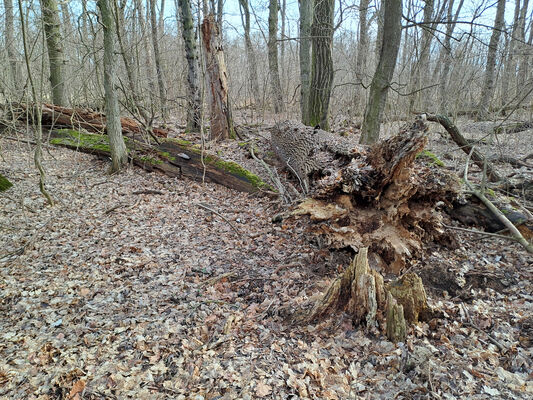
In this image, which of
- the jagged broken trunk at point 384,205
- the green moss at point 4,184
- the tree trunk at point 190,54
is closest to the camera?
the jagged broken trunk at point 384,205

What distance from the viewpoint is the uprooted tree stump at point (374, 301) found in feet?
9.03

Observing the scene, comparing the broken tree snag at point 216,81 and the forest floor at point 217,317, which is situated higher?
the broken tree snag at point 216,81

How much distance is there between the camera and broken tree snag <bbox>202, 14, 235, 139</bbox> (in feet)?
27.4

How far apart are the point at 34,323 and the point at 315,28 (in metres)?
8.16

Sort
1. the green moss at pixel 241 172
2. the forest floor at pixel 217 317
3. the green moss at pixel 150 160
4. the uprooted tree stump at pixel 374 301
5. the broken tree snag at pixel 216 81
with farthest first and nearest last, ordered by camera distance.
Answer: the broken tree snag at pixel 216 81 < the green moss at pixel 150 160 < the green moss at pixel 241 172 < the uprooted tree stump at pixel 374 301 < the forest floor at pixel 217 317

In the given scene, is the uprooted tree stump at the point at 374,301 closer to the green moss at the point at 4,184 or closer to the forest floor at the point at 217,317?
the forest floor at the point at 217,317

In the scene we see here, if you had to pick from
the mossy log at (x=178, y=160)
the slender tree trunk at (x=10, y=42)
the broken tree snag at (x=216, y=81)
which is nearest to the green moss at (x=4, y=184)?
the mossy log at (x=178, y=160)

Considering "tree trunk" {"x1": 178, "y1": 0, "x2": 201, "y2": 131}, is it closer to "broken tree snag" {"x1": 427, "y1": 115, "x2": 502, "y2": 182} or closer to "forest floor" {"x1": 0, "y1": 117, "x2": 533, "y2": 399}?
"forest floor" {"x1": 0, "y1": 117, "x2": 533, "y2": 399}

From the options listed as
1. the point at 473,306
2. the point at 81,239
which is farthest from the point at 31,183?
the point at 473,306

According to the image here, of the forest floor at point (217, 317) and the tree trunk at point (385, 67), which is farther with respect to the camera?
the tree trunk at point (385, 67)

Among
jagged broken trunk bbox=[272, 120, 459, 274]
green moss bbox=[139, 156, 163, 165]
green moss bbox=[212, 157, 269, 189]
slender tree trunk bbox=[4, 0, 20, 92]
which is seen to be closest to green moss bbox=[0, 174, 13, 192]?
slender tree trunk bbox=[4, 0, 20, 92]

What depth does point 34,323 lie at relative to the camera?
114 inches

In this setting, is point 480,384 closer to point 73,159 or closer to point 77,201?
point 77,201

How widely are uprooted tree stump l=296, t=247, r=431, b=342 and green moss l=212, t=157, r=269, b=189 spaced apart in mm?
3477
